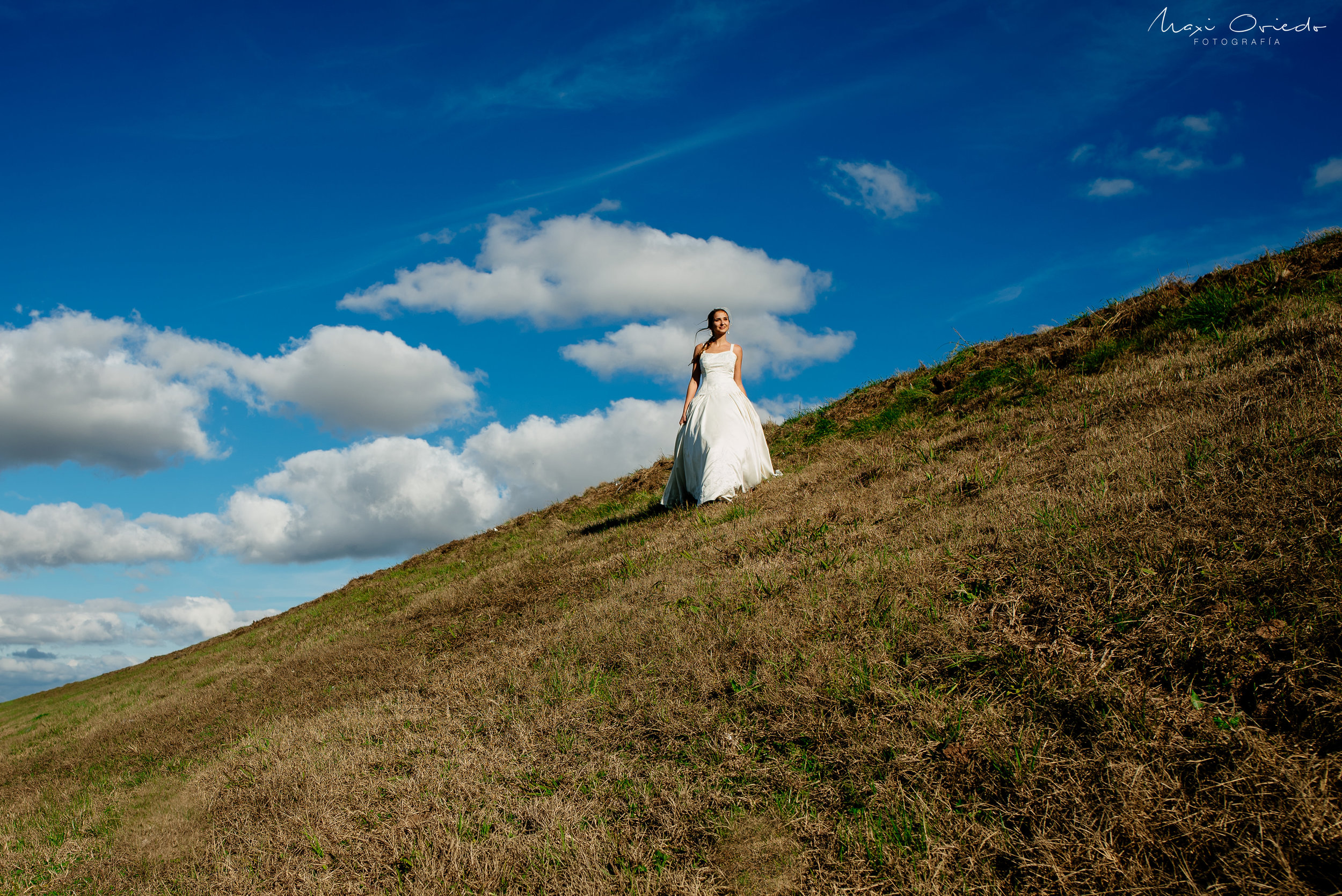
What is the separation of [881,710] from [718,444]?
300 inches

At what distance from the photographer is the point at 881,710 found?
4.00m

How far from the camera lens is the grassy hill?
9.94ft

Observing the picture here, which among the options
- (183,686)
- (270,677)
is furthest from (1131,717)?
(183,686)

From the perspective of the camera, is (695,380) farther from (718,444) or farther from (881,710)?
(881,710)

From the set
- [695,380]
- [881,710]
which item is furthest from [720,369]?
[881,710]

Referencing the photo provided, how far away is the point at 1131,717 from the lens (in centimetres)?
335

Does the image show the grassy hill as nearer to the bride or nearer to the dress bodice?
the bride

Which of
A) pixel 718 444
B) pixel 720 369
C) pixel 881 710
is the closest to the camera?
pixel 881 710

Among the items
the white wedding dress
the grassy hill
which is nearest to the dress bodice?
the white wedding dress

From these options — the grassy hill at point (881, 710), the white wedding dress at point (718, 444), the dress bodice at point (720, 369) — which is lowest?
the grassy hill at point (881, 710)

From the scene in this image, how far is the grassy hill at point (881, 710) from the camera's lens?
3.03m

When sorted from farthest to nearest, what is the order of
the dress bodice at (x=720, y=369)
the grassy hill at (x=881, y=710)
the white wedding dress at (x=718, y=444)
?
the dress bodice at (x=720, y=369), the white wedding dress at (x=718, y=444), the grassy hill at (x=881, y=710)

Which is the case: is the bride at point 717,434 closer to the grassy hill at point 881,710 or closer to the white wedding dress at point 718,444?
the white wedding dress at point 718,444

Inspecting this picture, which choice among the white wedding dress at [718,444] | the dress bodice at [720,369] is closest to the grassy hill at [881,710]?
the white wedding dress at [718,444]
